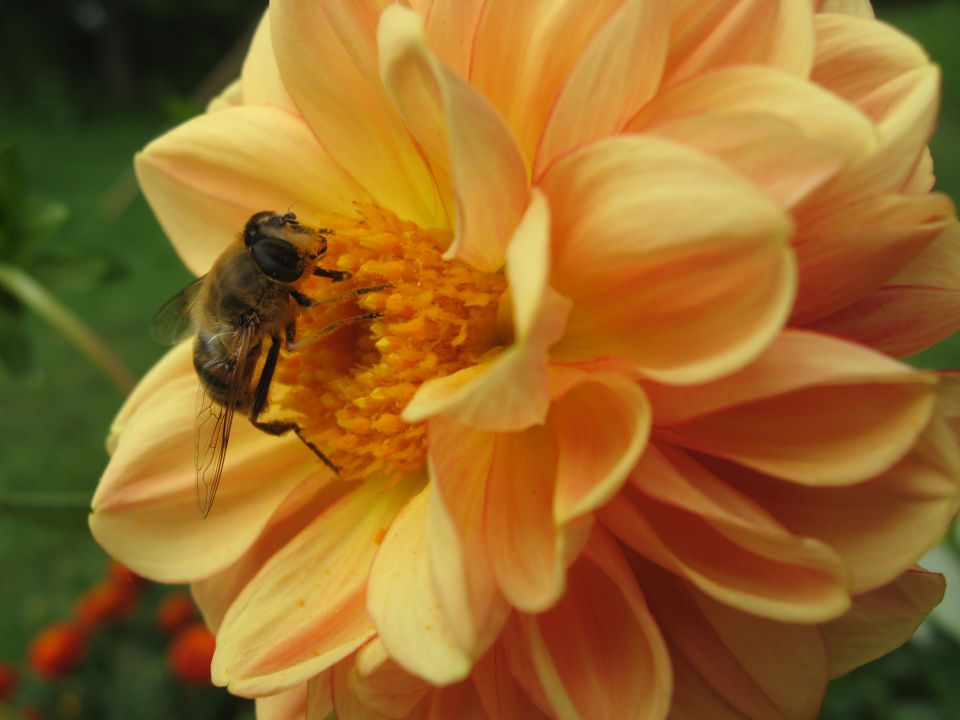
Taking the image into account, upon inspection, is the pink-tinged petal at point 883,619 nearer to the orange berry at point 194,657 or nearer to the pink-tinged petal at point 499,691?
the pink-tinged petal at point 499,691

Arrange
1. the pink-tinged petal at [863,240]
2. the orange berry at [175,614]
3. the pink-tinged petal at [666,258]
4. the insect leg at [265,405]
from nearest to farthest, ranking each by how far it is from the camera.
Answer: the pink-tinged petal at [666,258], the pink-tinged petal at [863,240], the insect leg at [265,405], the orange berry at [175,614]

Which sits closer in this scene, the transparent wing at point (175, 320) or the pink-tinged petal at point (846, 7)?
the pink-tinged petal at point (846, 7)

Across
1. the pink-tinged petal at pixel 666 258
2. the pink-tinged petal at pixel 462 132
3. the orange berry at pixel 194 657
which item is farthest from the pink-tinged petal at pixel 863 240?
the orange berry at pixel 194 657

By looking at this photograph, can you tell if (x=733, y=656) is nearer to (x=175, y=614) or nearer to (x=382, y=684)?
(x=382, y=684)

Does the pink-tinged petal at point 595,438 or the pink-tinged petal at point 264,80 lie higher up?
the pink-tinged petal at point 264,80

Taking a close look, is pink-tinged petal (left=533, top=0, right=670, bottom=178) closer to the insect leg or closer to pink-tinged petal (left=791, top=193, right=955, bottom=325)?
pink-tinged petal (left=791, top=193, right=955, bottom=325)

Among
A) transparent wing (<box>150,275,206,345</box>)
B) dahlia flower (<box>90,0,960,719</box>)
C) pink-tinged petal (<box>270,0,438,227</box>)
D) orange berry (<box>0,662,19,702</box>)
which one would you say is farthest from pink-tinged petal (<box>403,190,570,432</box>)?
orange berry (<box>0,662,19,702</box>)

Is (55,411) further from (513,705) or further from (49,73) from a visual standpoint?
(49,73)
